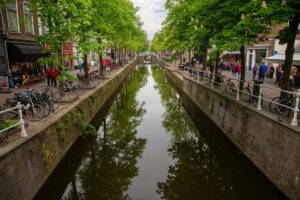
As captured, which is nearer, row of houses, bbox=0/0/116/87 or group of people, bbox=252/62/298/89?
group of people, bbox=252/62/298/89

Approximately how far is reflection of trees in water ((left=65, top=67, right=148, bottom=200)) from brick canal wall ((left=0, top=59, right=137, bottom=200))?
1171mm

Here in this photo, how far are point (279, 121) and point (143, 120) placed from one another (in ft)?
36.6

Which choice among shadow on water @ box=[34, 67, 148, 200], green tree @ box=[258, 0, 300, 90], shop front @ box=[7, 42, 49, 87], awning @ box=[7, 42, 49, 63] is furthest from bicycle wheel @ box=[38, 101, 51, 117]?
awning @ box=[7, 42, 49, 63]

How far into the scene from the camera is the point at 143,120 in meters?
18.3

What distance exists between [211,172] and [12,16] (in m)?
19.3

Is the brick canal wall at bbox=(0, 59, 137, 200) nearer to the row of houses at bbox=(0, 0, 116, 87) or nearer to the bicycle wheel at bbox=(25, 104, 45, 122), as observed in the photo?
the bicycle wheel at bbox=(25, 104, 45, 122)

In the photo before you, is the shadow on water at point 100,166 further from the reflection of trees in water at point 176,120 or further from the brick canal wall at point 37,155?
the reflection of trees in water at point 176,120

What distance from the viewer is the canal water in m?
8.63

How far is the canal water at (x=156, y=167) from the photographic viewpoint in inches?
340

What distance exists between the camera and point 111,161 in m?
11.3

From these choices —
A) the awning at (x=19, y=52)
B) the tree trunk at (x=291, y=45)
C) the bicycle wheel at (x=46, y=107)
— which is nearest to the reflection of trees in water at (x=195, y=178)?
the tree trunk at (x=291, y=45)

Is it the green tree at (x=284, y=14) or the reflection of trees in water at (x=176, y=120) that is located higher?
the green tree at (x=284, y=14)

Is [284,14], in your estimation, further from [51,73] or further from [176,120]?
[51,73]

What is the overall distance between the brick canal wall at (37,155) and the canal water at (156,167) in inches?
19.2
